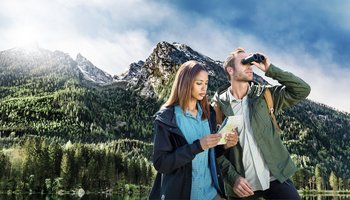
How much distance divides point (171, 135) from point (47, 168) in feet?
314

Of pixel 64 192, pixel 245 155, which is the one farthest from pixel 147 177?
pixel 245 155

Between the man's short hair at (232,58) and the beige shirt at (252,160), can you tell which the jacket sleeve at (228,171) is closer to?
the beige shirt at (252,160)

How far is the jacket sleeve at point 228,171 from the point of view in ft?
19.8

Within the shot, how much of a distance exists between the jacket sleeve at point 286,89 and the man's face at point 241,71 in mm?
317

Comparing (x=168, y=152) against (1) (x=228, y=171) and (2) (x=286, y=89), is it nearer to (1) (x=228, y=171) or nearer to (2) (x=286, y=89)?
(1) (x=228, y=171)

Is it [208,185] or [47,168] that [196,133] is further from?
[47,168]

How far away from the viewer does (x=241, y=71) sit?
261 inches

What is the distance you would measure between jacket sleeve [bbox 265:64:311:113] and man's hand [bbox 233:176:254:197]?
123cm

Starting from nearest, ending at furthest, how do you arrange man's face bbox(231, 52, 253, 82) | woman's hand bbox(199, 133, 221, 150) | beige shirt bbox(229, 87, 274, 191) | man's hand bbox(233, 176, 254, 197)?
1. woman's hand bbox(199, 133, 221, 150)
2. man's hand bbox(233, 176, 254, 197)
3. beige shirt bbox(229, 87, 274, 191)
4. man's face bbox(231, 52, 253, 82)

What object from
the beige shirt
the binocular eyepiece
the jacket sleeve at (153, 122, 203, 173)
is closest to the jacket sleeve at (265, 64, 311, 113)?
the binocular eyepiece

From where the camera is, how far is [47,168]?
95.9m

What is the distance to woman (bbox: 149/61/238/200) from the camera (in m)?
5.09

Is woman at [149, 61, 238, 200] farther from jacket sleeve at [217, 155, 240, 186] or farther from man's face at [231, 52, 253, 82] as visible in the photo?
man's face at [231, 52, 253, 82]

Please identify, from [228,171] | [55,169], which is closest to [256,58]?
[228,171]
